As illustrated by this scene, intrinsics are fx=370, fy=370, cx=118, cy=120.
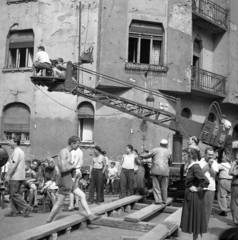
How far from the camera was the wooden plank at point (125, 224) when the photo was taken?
8.07 meters

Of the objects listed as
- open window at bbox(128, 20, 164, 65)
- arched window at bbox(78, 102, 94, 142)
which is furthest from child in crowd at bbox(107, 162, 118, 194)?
open window at bbox(128, 20, 164, 65)

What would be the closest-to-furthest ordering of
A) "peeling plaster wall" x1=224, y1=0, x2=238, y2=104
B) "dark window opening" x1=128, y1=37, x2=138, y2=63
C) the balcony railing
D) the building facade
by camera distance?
the building facade < "dark window opening" x1=128, y1=37, x2=138, y2=63 < the balcony railing < "peeling plaster wall" x1=224, y1=0, x2=238, y2=104

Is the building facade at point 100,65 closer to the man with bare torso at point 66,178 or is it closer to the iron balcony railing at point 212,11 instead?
the iron balcony railing at point 212,11

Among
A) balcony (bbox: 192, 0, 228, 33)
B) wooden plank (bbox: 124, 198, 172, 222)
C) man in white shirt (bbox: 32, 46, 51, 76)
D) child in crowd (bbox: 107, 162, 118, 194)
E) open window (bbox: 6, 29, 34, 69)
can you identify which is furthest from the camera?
balcony (bbox: 192, 0, 228, 33)

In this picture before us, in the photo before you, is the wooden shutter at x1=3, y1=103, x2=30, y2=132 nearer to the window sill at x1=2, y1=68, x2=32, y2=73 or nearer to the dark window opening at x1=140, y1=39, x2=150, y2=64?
the window sill at x1=2, y1=68, x2=32, y2=73

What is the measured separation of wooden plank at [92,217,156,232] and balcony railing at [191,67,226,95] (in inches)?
469

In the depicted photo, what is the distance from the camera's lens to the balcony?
19500 mm

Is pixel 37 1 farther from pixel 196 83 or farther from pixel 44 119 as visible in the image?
pixel 196 83

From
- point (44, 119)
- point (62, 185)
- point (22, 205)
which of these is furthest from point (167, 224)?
point (44, 119)

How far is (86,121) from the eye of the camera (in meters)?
18.3

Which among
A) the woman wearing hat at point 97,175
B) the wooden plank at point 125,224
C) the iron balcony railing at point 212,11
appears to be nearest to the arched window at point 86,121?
the woman wearing hat at point 97,175

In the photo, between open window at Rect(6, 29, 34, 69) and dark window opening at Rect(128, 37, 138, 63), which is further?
open window at Rect(6, 29, 34, 69)

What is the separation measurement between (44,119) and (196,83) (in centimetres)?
806

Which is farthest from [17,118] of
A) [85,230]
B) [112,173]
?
[85,230]
